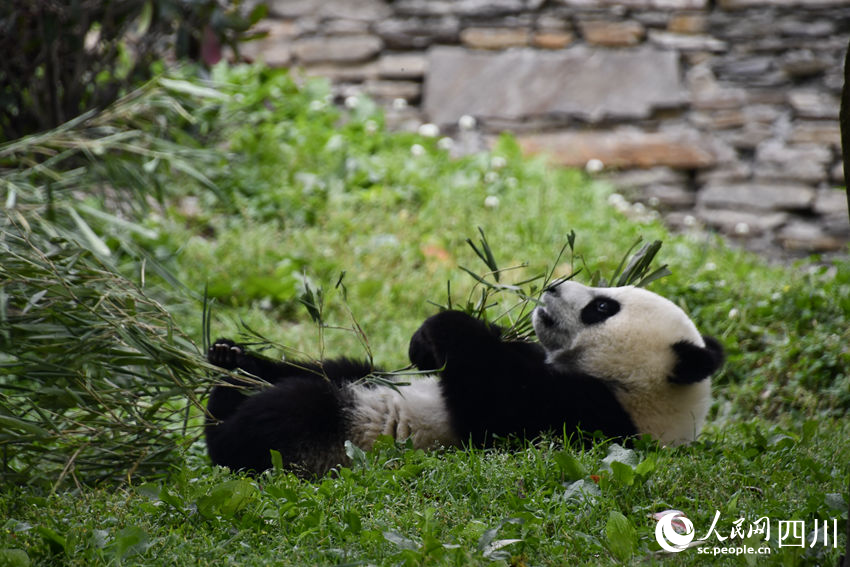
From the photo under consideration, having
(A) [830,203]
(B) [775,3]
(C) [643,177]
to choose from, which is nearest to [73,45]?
(C) [643,177]

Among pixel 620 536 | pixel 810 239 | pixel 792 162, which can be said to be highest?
pixel 620 536

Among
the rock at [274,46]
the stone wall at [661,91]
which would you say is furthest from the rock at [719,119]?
the rock at [274,46]

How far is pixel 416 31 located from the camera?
752 centimetres

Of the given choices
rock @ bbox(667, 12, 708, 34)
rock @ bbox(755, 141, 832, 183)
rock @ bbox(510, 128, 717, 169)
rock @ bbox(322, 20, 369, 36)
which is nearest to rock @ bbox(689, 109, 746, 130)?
rock @ bbox(510, 128, 717, 169)

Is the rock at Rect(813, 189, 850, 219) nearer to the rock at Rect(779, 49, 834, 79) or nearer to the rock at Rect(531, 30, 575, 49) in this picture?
the rock at Rect(779, 49, 834, 79)

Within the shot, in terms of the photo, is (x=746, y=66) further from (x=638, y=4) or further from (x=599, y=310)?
(x=599, y=310)

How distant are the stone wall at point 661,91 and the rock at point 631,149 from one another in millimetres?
12

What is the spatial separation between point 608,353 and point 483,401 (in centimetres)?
47

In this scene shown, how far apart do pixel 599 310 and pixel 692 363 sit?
13.9 inches

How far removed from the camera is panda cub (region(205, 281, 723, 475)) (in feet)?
8.59

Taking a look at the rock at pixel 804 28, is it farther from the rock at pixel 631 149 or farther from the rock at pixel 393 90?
the rock at pixel 393 90

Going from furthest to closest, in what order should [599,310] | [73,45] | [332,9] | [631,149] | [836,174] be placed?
[332,9] → [631,149] → [836,174] → [73,45] → [599,310]

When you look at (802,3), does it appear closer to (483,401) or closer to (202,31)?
(202,31)

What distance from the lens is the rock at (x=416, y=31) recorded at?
749cm
